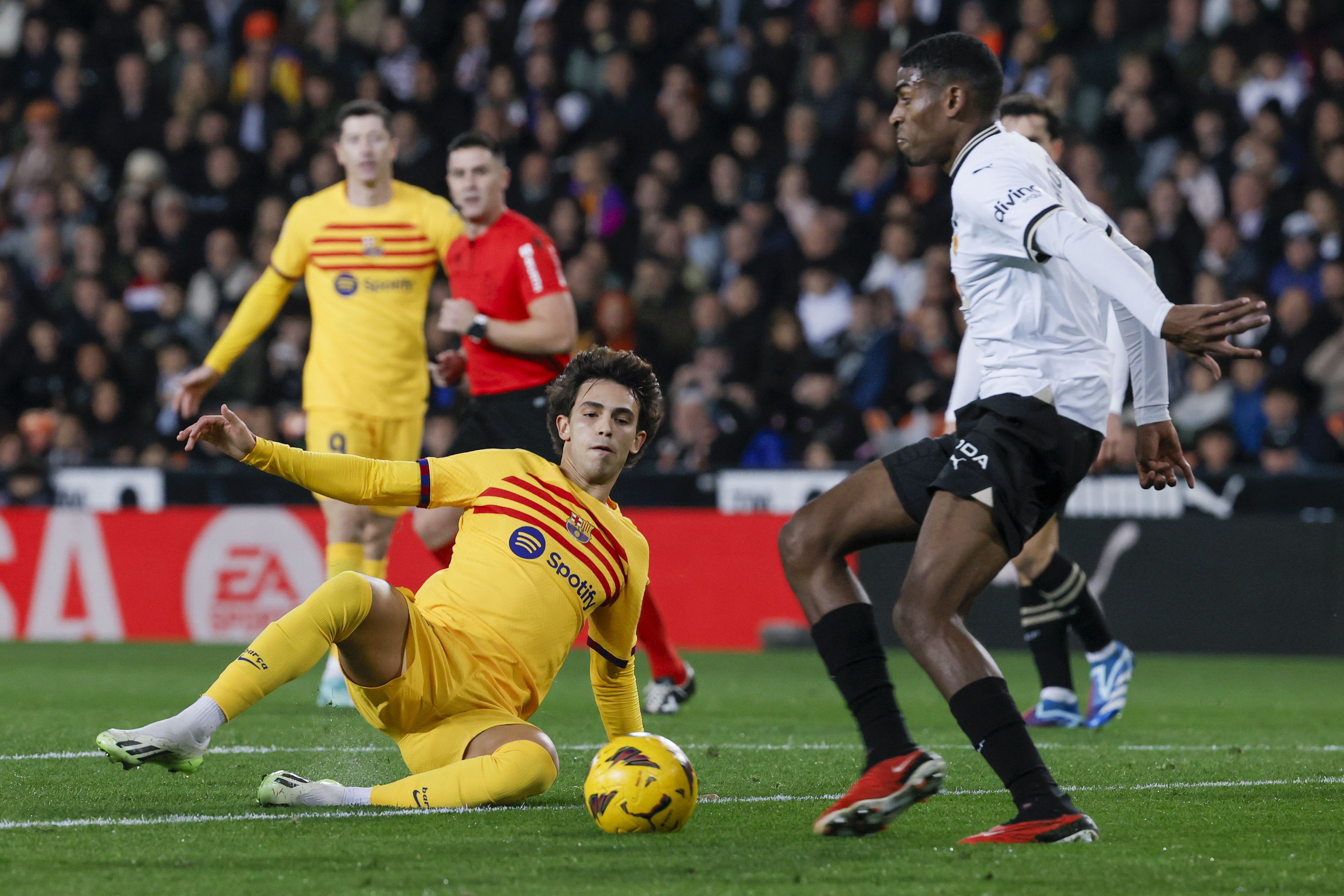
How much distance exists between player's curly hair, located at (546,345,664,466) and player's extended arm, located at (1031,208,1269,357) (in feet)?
4.42

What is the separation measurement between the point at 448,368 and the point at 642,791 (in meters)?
3.60

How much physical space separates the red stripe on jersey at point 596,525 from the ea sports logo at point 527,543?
12 centimetres

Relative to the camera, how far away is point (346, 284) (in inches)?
305

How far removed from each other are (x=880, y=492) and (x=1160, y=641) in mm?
6801

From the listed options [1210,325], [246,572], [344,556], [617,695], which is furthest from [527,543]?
[246,572]

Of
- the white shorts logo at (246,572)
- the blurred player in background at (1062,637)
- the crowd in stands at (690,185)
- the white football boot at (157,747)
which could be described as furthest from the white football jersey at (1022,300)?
the white shorts logo at (246,572)

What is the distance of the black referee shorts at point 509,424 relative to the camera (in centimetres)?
712

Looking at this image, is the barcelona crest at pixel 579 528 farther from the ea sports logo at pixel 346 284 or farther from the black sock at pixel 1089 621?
the ea sports logo at pixel 346 284

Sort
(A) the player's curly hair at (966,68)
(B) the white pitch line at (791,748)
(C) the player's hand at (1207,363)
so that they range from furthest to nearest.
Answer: (B) the white pitch line at (791,748)
(A) the player's curly hair at (966,68)
(C) the player's hand at (1207,363)

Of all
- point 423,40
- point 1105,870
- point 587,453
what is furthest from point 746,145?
point 1105,870

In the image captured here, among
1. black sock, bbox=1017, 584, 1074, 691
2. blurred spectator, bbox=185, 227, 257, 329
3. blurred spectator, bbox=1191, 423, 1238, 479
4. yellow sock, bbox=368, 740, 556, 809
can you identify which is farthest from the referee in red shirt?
blurred spectator, bbox=185, 227, 257, 329

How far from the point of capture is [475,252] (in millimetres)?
7449

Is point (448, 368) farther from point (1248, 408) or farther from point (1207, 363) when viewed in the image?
point (1248, 408)

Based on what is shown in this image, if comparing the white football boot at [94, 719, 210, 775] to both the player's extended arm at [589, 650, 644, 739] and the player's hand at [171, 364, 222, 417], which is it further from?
the player's hand at [171, 364, 222, 417]
